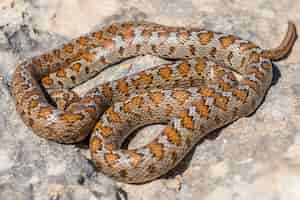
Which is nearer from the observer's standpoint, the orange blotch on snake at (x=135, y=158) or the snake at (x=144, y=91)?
the orange blotch on snake at (x=135, y=158)


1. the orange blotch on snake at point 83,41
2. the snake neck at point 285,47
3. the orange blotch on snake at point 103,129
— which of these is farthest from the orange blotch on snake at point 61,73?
the snake neck at point 285,47

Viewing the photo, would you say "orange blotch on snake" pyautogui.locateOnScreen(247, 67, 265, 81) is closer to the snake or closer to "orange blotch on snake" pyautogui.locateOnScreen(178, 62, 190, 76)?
the snake

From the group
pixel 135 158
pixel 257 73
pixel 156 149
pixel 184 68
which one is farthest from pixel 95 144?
pixel 257 73

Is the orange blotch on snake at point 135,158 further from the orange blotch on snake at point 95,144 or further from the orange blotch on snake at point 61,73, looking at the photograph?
the orange blotch on snake at point 61,73

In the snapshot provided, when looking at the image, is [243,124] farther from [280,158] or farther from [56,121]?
[56,121]

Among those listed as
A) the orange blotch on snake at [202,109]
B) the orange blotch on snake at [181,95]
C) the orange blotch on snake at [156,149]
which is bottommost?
the orange blotch on snake at [156,149]

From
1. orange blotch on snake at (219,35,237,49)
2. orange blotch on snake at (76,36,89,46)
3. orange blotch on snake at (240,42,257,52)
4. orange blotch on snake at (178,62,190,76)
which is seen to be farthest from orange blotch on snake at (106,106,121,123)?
orange blotch on snake at (240,42,257,52)

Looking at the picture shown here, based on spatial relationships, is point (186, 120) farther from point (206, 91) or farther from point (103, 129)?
point (103, 129)
